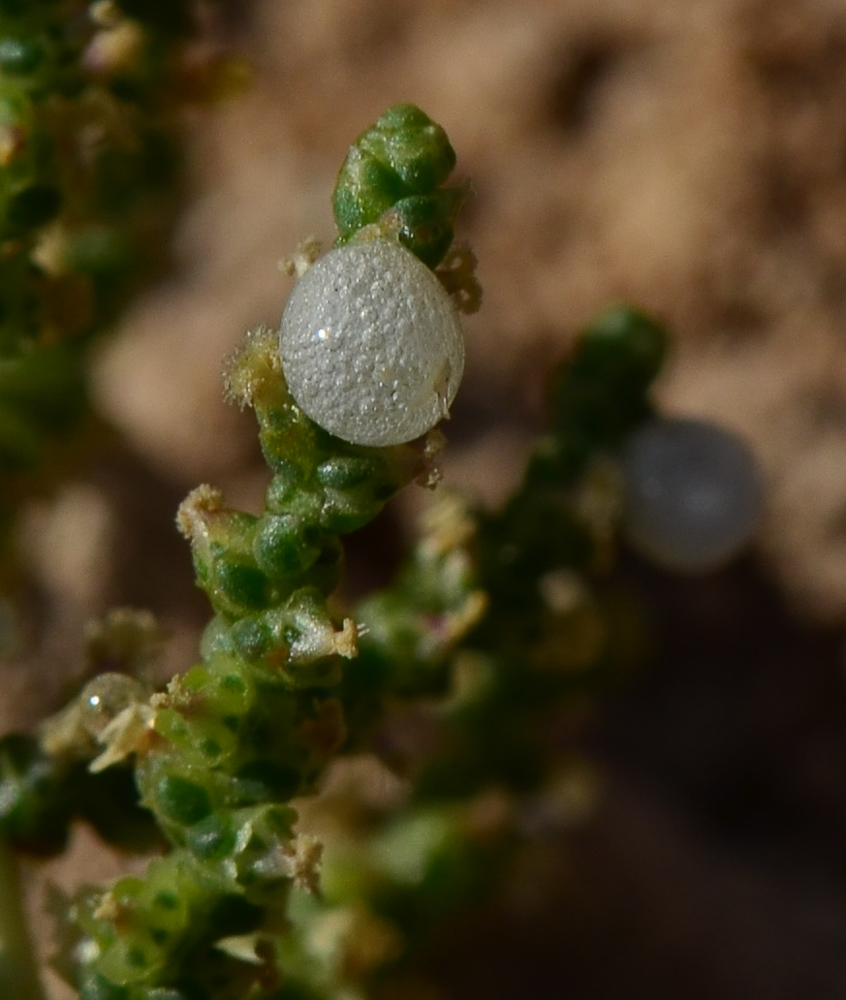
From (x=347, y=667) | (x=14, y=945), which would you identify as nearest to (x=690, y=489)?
(x=347, y=667)

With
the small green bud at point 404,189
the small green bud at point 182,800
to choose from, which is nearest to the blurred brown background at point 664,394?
the small green bud at point 182,800

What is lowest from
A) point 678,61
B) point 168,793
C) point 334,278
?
point 168,793

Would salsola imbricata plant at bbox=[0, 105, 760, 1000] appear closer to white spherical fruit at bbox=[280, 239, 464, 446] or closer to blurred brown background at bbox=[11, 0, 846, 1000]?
white spherical fruit at bbox=[280, 239, 464, 446]

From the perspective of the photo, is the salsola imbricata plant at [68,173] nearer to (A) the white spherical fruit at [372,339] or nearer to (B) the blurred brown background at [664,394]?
(B) the blurred brown background at [664,394]

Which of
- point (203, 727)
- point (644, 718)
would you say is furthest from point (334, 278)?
point (644, 718)

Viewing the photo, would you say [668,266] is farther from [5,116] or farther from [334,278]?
[334,278]

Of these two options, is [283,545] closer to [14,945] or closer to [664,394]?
[14,945]
